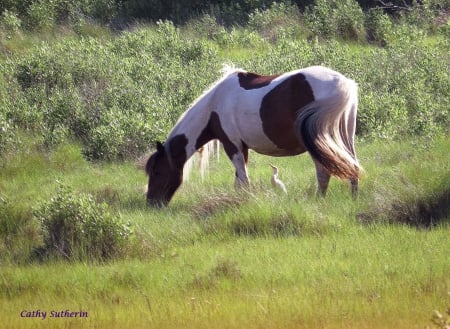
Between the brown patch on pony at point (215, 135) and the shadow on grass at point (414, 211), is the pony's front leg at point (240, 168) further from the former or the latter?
the shadow on grass at point (414, 211)

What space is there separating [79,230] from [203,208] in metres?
1.44

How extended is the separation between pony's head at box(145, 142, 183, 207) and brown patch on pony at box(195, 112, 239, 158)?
0.35 m

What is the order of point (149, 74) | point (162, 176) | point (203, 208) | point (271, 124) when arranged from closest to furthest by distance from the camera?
point (203, 208), point (271, 124), point (162, 176), point (149, 74)

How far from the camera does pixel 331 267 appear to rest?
7.57 metres

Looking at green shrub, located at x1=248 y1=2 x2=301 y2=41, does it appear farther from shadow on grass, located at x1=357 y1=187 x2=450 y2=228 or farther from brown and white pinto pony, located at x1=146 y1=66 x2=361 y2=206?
shadow on grass, located at x1=357 y1=187 x2=450 y2=228

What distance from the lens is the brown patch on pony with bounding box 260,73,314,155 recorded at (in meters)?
9.73

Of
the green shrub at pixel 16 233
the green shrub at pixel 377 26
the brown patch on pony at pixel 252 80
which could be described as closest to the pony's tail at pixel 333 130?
the brown patch on pony at pixel 252 80

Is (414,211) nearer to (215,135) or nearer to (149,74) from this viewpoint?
(215,135)

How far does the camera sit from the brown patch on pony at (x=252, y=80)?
400 inches

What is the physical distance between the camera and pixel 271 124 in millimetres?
10023

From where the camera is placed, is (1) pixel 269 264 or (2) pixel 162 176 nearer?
(1) pixel 269 264

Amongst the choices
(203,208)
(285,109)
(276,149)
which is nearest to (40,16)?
(276,149)

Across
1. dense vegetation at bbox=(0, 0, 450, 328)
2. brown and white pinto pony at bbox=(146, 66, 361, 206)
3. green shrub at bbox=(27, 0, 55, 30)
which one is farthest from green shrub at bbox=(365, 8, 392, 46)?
brown and white pinto pony at bbox=(146, 66, 361, 206)

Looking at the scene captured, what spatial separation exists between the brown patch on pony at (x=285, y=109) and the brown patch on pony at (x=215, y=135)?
50 centimetres
